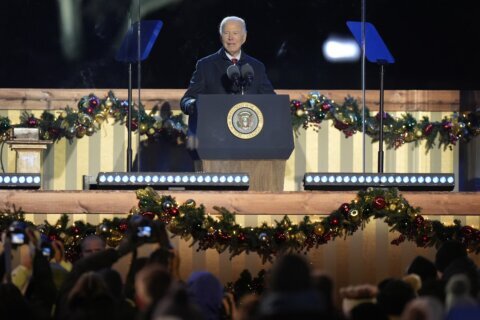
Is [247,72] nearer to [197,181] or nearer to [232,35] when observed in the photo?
[232,35]

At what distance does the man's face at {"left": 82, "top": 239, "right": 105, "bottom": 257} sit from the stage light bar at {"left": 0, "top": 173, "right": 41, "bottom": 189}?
5.93 feet

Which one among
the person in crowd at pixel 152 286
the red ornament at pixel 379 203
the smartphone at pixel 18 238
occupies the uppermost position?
the red ornament at pixel 379 203

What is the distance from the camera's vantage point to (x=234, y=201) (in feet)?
37.2

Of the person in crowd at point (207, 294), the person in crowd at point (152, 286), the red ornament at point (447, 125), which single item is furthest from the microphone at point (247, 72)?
the person in crowd at point (152, 286)

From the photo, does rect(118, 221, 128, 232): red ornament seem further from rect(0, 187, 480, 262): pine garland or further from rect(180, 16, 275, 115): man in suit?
rect(180, 16, 275, 115): man in suit

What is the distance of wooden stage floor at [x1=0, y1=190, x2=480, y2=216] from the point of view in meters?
11.3

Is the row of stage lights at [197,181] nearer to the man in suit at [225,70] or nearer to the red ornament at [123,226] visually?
the red ornament at [123,226]

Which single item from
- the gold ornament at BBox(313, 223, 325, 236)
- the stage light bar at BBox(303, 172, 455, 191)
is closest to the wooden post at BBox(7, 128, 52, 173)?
the stage light bar at BBox(303, 172, 455, 191)

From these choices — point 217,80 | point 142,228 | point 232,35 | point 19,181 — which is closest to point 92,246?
point 142,228

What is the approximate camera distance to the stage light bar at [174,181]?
11.5 metres

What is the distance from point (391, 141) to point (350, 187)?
289 cm

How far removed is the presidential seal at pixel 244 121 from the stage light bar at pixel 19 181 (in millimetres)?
1596

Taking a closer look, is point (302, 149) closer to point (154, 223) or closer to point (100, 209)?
point (100, 209)

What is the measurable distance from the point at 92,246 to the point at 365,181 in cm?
268
